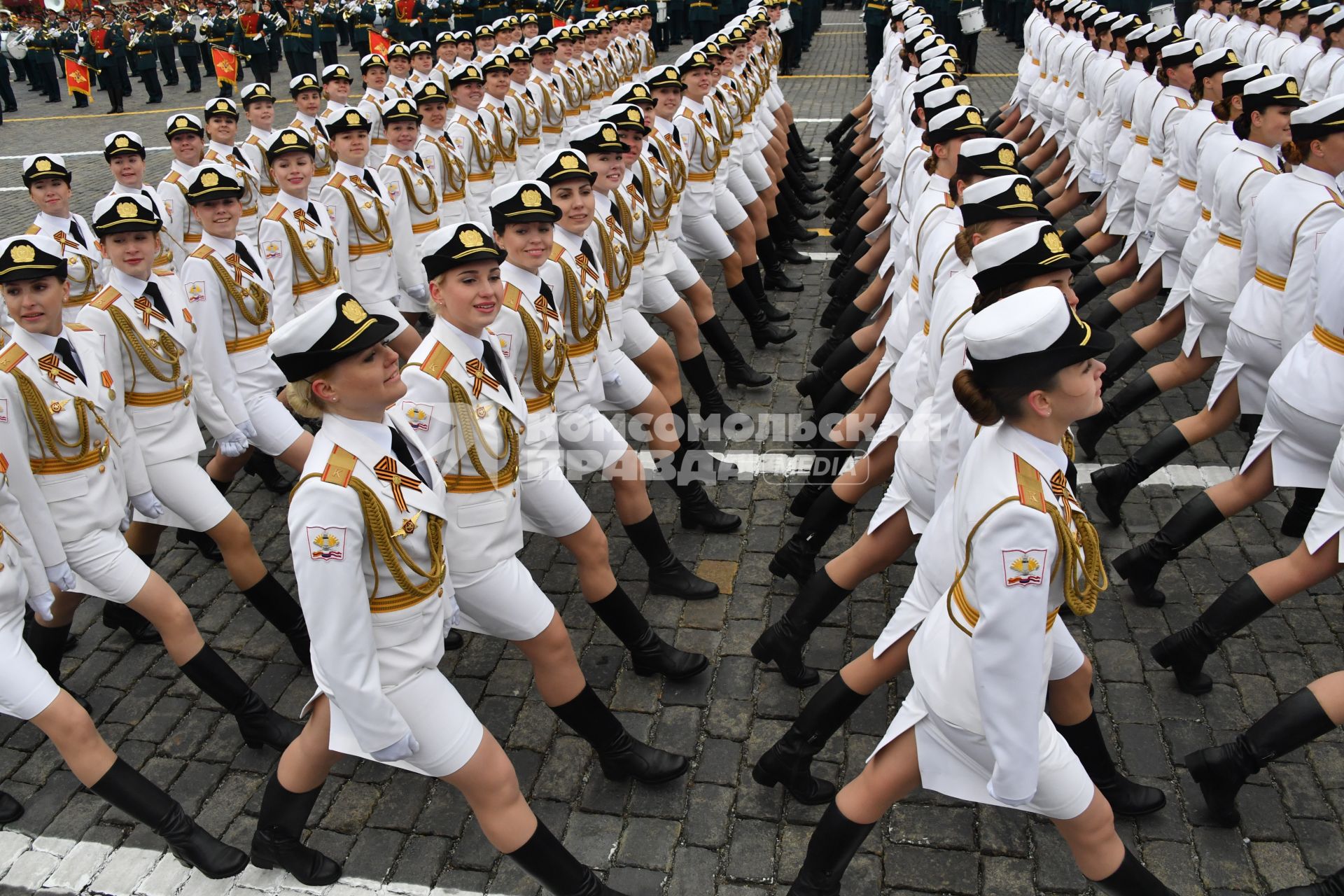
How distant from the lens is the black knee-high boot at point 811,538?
4965 mm

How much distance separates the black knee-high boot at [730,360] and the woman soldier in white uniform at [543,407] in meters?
2.72

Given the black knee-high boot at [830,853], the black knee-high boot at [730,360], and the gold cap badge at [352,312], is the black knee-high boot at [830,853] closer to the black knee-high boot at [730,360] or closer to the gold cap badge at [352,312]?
the gold cap badge at [352,312]

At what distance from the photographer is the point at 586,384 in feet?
15.9

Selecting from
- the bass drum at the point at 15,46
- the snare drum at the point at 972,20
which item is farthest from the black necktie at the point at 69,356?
the bass drum at the point at 15,46

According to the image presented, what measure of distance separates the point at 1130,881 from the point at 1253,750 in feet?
2.72

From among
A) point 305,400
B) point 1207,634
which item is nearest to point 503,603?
point 305,400

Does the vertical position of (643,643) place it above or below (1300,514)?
below

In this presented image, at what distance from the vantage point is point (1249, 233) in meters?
4.93

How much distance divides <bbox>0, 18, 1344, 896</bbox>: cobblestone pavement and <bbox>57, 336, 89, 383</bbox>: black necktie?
1.59 meters

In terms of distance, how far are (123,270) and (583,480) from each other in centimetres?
281

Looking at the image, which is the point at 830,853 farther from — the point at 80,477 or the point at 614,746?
the point at 80,477

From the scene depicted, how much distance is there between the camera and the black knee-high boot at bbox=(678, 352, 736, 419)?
6676 mm

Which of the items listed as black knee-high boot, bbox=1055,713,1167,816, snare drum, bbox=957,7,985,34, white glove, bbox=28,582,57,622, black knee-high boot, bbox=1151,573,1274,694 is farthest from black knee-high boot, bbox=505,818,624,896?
snare drum, bbox=957,7,985,34

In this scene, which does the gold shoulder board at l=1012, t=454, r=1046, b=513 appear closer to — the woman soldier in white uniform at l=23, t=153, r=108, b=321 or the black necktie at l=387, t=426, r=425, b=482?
the black necktie at l=387, t=426, r=425, b=482
